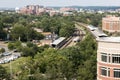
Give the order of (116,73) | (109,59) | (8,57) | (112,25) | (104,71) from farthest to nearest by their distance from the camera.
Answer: (112,25), (8,57), (104,71), (109,59), (116,73)

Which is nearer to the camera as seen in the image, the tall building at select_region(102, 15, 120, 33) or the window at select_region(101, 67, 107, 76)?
the window at select_region(101, 67, 107, 76)

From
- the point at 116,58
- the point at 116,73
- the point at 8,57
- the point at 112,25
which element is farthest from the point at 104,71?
the point at 112,25

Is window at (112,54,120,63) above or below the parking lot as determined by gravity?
above

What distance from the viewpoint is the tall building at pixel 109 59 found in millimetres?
24422

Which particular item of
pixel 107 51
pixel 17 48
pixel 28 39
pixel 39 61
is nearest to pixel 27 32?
pixel 28 39

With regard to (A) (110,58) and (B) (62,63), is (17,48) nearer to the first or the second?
(B) (62,63)

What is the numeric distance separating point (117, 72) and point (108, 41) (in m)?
2.06

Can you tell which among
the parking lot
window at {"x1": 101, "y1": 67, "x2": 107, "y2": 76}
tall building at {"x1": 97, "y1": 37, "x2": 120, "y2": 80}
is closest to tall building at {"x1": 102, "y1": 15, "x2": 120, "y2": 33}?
the parking lot

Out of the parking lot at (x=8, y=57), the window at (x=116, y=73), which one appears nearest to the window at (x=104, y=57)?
the window at (x=116, y=73)

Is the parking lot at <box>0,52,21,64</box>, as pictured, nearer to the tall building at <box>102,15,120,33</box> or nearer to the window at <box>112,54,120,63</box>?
the window at <box>112,54,120,63</box>

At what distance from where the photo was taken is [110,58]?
24656 millimetres

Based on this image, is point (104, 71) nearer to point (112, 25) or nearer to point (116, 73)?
point (116, 73)

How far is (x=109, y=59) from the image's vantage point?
81.0ft

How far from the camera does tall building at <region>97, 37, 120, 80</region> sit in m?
24.4
